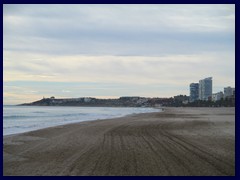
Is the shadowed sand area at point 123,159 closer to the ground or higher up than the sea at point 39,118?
higher up

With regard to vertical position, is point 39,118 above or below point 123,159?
below

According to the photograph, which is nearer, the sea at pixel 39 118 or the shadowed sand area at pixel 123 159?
the shadowed sand area at pixel 123 159

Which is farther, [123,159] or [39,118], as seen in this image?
[39,118]

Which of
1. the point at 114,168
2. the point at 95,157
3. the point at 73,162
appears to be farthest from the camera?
the point at 95,157

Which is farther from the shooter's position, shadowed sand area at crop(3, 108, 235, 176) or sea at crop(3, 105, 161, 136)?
sea at crop(3, 105, 161, 136)

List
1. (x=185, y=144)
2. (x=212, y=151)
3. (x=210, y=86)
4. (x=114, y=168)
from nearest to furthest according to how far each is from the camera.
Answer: (x=114, y=168)
(x=212, y=151)
(x=185, y=144)
(x=210, y=86)

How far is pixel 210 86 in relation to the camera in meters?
183

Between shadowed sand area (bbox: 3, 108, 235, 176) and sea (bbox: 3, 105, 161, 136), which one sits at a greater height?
shadowed sand area (bbox: 3, 108, 235, 176)

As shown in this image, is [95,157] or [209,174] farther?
[95,157]

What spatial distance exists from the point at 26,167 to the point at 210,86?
592ft

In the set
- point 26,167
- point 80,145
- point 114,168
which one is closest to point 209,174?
point 114,168
